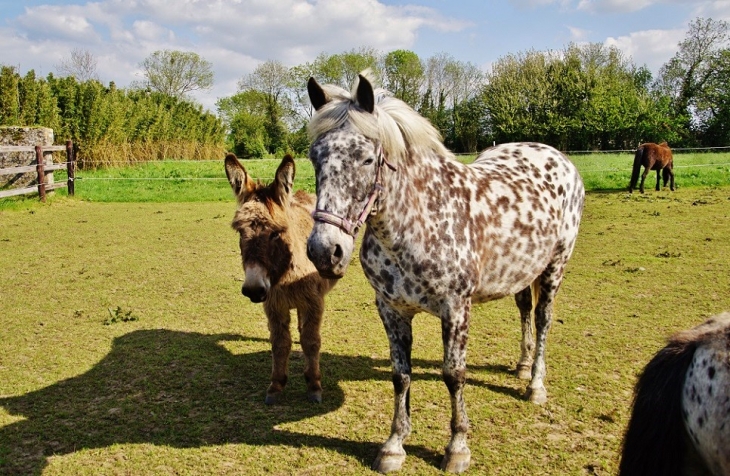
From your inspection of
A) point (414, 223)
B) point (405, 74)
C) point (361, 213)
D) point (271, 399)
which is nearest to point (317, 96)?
point (361, 213)

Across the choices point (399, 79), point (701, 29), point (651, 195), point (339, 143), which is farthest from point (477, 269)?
point (701, 29)

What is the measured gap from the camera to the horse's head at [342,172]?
2.61 m

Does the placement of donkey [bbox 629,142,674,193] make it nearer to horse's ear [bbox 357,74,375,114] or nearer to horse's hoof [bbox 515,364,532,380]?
horse's hoof [bbox 515,364,532,380]

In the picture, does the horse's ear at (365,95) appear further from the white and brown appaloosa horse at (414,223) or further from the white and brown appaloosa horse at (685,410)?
the white and brown appaloosa horse at (685,410)

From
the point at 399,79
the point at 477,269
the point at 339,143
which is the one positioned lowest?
the point at 477,269

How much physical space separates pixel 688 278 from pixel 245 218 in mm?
6241

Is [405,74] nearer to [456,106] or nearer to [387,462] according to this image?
[456,106]

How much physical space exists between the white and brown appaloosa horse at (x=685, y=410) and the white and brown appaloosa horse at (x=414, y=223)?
4.39ft

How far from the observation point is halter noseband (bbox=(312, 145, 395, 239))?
8.57 ft

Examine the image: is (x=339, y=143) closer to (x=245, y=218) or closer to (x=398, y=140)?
(x=398, y=140)

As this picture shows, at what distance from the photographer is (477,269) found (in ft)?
10.6

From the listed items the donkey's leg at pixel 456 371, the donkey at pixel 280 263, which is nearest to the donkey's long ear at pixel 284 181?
the donkey at pixel 280 263

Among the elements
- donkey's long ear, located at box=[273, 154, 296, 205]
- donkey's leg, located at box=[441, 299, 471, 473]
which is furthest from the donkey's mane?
donkey's long ear, located at box=[273, 154, 296, 205]

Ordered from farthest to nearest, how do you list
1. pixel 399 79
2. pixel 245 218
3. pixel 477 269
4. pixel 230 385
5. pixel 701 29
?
pixel 399 79 < pixel 701 29 < pixel 230 385 < pixel 245 218 < pixel 477 269
